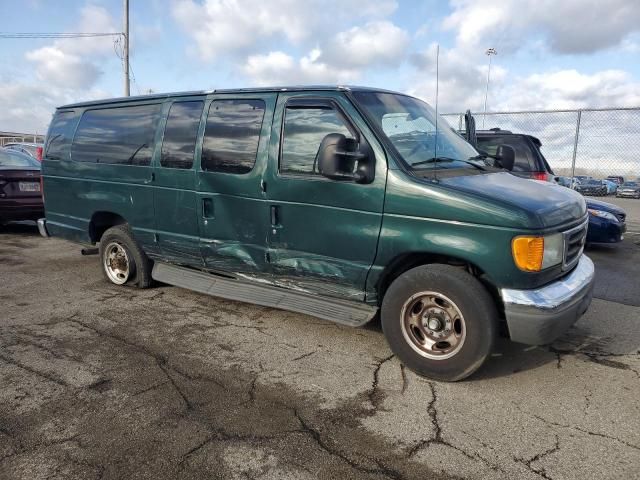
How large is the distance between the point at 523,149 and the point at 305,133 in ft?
18.7

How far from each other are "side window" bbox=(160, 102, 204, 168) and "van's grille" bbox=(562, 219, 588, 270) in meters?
3.31

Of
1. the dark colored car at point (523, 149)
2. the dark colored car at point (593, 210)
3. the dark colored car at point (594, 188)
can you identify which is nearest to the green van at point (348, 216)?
the dark colored car at point (523, 149)

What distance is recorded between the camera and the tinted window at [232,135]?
14.2 feet

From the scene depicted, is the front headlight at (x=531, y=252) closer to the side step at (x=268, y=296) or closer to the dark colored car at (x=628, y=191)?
the side step at (x=268, y=296)

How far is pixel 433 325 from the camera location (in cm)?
352

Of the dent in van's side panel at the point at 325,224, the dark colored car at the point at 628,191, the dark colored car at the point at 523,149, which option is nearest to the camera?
the dent in van's side panel at the point at 325,224

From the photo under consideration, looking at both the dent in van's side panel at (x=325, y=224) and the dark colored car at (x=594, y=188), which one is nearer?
the dent in van's side panel at (x=325, y=224)

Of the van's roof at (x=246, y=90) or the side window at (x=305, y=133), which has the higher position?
the van's roof at (x=246, y=90)

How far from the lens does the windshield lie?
3.83m

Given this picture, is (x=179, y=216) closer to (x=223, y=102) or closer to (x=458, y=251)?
(x=223, y=102)

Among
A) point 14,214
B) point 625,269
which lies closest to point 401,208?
point 625,269

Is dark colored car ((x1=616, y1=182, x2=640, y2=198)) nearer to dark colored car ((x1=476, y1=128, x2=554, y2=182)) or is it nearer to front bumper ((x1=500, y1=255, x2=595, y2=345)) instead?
dark colored car ((x1=476, y1=128, x2=554, y2=182))

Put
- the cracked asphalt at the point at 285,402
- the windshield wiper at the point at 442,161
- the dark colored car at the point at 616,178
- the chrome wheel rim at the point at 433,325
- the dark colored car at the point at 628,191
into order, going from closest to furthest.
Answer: the cracked asphalt at the point at 285,402 → the chrome wheel rim at the point at 433,325 → the windshield wiper at the point at 442,161 → the dark colored car at the point at 616,178 → the dark colored car at the point at 628,191

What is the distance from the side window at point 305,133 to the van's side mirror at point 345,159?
0.28 m
